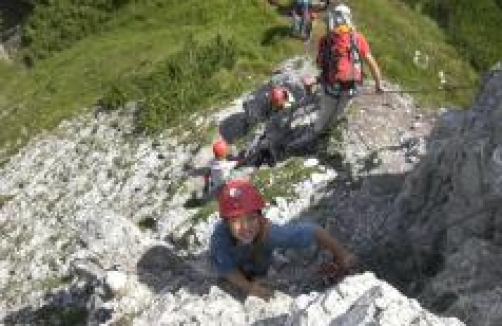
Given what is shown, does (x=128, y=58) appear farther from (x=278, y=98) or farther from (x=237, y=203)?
(x=237, y=203)

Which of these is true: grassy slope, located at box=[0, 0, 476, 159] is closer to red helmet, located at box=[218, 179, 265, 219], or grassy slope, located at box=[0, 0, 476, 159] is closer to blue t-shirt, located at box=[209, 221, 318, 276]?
blue t-shirt, located at box=[209, 221, 318, 276]

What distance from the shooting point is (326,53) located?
2272 cm

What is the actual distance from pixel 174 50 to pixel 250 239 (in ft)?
94.0

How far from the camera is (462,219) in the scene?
52.5 ft

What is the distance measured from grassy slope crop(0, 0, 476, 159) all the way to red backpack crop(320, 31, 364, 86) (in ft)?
45.2

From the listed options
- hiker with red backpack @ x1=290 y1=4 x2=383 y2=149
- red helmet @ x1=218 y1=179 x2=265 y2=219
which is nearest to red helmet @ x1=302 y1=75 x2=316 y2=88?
hiker with red backpack @ x1=290 y1=4 x2=383 y2=149

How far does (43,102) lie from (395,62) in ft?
49.3

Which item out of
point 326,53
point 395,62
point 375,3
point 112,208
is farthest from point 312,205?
point 375,3

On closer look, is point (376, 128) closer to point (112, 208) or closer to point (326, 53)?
point (326, 53)

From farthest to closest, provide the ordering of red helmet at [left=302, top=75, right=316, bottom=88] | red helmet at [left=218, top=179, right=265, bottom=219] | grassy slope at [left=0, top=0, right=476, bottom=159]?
grassy slope at [left=0, top=0, right=476, bottom=159]
red helmet at [left=302, top=75, right=316, bottom=88]
red helmet at [left=218, top=179, right=265, bottom=219]

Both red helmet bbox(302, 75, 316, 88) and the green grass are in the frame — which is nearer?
red helmet bbox(302, 75, 316, 88)

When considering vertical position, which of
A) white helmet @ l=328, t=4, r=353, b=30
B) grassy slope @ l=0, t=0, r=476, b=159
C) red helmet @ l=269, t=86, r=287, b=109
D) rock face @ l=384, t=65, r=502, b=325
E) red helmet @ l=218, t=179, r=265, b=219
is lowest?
grassy slope @ l=0, t=0, r=476, b=159

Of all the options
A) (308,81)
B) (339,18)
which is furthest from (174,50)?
(339,18)

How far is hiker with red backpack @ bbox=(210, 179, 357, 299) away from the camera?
1459 centimetres
